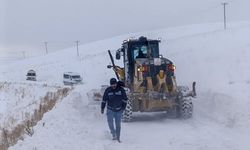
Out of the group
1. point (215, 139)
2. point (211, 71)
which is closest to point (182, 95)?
point (215, 139)

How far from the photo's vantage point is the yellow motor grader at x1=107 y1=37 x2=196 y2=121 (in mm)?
18500

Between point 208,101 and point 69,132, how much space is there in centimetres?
768

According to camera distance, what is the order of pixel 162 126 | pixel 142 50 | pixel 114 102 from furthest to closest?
pixel 142 50 < pixel 162 126 < pixel 114 102

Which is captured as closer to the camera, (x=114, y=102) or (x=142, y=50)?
(x=114, y=102)

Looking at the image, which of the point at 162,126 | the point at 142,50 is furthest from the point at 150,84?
the point at 162,126

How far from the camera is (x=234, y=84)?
83.9 ft

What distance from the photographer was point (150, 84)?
18.8 m

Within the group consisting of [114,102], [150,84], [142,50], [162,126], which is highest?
[142,50]

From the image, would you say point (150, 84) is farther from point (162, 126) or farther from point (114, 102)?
point (114, 102)

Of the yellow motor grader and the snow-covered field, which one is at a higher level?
the yellow motor grader

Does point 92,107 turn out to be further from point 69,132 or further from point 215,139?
point 215,139

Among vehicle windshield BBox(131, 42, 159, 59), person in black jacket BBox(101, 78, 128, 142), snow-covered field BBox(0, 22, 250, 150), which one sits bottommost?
snow-covered field BBox(0, 22, 250, 150)

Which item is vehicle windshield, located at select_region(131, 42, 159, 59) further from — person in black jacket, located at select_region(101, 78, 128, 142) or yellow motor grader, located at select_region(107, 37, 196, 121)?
person in black jacket, located at select_region(101, 78, 128, 142)

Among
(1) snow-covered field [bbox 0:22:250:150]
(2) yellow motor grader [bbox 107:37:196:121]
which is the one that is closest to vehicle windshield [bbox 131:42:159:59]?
(2) yellow motor grader [bbox 107:37:196:121]
